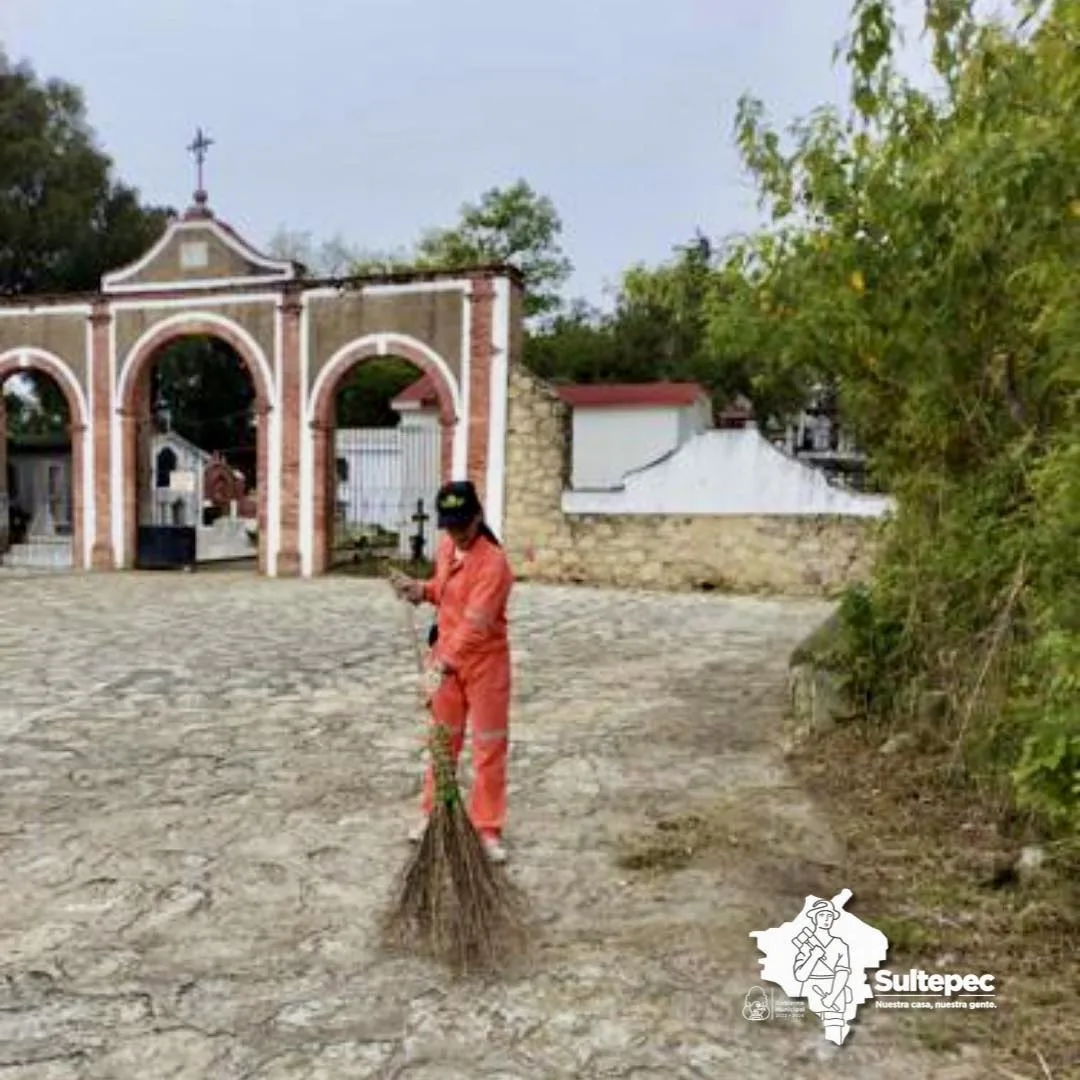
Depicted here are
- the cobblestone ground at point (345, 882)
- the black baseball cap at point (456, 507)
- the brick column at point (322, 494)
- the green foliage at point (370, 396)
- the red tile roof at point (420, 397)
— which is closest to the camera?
the cobblestone ground at point (345, 882)

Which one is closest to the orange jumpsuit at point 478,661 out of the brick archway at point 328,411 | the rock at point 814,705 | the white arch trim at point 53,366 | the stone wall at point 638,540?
the rock at point 814,705

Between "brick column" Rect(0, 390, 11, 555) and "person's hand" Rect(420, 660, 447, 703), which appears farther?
"brick column" Rect(0, 390, 11, 555)

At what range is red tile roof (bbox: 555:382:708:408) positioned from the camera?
2503 cm

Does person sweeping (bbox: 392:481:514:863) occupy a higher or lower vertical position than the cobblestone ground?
higher

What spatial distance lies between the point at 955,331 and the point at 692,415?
21245 mm

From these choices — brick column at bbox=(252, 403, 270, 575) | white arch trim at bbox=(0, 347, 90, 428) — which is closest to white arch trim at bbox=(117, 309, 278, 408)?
brick column at bbox=(252, 403, 270, 575)

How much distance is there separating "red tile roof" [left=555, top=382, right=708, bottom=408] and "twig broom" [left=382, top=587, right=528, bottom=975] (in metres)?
21.8

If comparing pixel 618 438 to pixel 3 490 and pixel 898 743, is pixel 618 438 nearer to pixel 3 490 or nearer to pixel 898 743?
pixel 3 490

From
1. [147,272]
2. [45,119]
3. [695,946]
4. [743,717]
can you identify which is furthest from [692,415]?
[695,946]

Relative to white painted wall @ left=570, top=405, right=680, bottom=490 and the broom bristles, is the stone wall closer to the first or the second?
white painted wall @ left=570, top=405, right=680, bottom=490

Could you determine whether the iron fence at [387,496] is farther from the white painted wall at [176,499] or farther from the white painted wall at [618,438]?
the white painted wall at [618,438]

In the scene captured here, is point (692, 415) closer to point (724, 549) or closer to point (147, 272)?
point (724, 549)

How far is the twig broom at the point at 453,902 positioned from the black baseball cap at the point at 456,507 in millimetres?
885

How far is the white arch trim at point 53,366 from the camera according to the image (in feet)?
60.0
